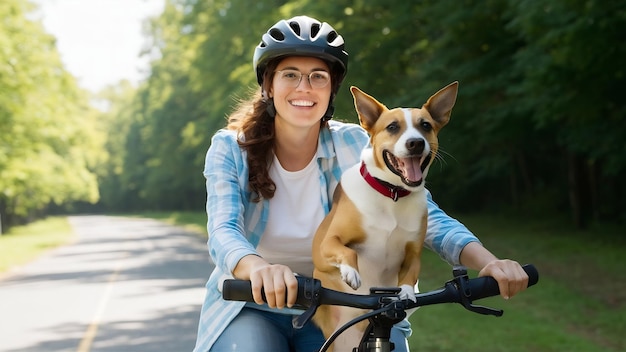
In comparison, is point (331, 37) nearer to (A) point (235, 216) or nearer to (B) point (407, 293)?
(A) point (235, 216)

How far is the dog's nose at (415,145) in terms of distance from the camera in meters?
2.68

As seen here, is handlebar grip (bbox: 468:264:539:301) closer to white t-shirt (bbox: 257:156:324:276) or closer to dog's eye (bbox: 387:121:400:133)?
dog's eye (bbox: 387:121:400:133)

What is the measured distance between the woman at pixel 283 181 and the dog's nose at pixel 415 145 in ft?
1.53

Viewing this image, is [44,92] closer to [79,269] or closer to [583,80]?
[79,269]

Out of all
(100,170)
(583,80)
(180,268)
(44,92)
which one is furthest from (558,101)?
(100,170)

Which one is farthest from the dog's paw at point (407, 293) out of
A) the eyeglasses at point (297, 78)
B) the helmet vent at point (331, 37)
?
the helmet vent at point (331, 37)

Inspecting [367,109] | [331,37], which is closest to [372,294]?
[367,109]

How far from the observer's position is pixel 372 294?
247cm

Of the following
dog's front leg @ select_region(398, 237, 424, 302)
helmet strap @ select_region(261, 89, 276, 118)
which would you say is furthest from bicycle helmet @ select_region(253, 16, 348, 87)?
dog's front leg @ select_region(398, 237, 424, 302)

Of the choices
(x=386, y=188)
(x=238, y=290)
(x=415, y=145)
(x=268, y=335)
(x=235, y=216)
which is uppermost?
(x=415, y=145)

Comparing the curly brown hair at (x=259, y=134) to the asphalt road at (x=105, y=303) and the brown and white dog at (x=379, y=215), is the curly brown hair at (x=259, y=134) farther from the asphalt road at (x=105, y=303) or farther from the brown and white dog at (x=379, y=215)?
the asphalt road at (x=105, y=303)

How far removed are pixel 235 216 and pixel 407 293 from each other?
69cm

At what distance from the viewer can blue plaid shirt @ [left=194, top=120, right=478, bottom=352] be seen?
2.86 m

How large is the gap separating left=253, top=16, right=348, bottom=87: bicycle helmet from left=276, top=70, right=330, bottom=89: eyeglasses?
0.20ft
